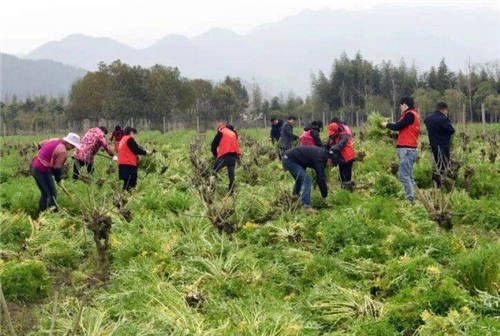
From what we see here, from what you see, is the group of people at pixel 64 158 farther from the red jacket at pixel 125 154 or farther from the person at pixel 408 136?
the person at pixel 408 136

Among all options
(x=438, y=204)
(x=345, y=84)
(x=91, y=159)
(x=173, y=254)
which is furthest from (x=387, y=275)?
(x=345, y=84)

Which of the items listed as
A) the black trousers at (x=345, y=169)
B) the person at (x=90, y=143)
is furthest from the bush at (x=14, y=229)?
the black trousers at (x=345, y=169)

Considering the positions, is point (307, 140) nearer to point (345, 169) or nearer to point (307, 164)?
point (345, 169)

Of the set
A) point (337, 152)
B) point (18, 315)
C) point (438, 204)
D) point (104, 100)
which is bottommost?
point (18, 315)

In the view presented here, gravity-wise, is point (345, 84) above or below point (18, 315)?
above

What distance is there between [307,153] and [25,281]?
4.95 meters

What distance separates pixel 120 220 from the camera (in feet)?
26.4

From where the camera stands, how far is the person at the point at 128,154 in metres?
9.76

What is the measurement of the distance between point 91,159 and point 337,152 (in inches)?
209

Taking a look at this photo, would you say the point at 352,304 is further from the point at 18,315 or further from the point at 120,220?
the point at 120,220

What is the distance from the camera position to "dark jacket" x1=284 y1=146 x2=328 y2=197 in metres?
8.59

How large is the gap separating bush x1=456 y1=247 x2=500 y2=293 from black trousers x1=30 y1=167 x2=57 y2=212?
6177 mm

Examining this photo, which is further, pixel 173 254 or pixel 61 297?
pixel 173 254

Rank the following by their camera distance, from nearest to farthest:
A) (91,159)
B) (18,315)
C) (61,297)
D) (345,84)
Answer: (18,315)
(61,297)
(91,159)
(345,84)
